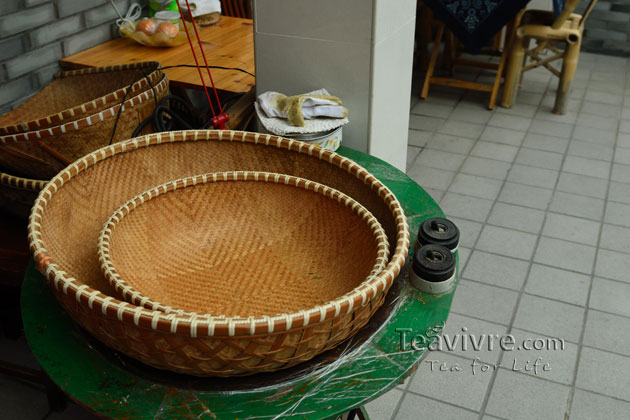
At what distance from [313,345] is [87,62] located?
85.1 inches

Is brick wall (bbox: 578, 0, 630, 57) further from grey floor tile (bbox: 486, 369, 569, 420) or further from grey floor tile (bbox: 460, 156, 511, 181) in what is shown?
grey floor tile (bbox: 486, 369, 569, 420)

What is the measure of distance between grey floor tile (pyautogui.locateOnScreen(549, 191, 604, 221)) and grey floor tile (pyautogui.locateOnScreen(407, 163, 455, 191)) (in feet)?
1.94

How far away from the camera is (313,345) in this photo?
3.52ft

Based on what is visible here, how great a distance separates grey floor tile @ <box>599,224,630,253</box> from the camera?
9.78ft

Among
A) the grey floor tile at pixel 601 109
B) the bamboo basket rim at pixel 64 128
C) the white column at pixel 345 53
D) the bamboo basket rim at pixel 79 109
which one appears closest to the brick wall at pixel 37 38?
the bamboo basket rim at pixel 79 109

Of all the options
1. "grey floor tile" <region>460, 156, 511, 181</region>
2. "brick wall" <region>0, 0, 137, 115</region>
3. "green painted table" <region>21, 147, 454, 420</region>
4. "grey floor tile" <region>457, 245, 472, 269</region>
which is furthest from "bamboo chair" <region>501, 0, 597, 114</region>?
"green painted table" <region>21, 147, 454, 420</region>

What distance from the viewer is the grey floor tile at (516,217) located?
314cm

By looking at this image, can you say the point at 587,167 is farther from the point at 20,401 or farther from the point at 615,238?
the point at 20,401

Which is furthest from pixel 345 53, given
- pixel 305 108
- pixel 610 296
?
pixel 610 296

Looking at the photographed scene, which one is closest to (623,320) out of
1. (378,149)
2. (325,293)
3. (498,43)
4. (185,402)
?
(378,149)

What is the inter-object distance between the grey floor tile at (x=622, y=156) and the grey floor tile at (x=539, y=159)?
35 centimetres

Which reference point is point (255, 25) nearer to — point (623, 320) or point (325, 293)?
point (325, 293)

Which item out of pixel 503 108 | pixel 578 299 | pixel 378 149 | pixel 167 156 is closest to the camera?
pixel 167 156

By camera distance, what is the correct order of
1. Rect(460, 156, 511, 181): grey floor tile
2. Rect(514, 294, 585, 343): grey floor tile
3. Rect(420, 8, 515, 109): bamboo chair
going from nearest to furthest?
Result: 1. Rect(514, 294, 585, 343): grey floor tile
2. Rect(460, 156, 511, 181): grey floor tile
3. Rect(420, 8, 515, 109): bamboo chair
